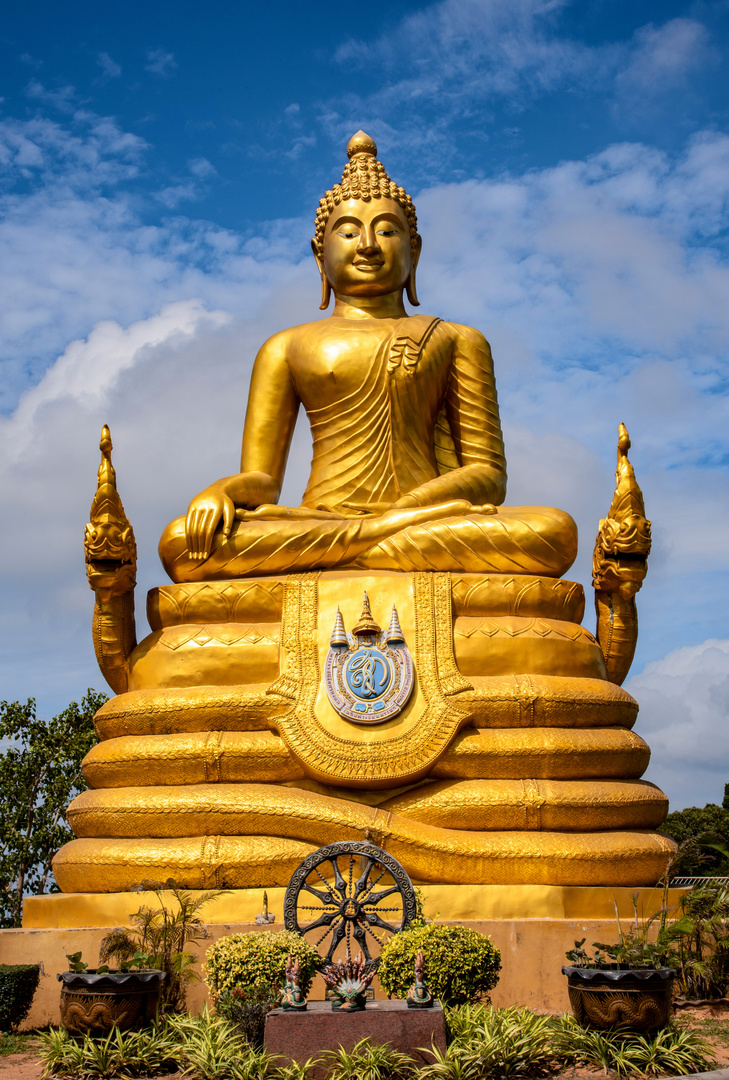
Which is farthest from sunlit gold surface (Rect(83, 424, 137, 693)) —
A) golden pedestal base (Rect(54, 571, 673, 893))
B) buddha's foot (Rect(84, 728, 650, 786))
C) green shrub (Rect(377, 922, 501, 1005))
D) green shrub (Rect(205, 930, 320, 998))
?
green shrub (Rect(377, 922, 501, 1005))

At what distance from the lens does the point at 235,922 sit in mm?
8688

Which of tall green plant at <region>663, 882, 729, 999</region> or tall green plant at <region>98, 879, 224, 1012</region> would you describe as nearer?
tall green plant at <region>98, 879, 224, 1012</region>

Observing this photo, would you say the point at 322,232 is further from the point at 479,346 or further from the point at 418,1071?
the point at 418,1071

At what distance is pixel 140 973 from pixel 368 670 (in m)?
3.45

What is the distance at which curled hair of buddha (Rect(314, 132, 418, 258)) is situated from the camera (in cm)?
1280

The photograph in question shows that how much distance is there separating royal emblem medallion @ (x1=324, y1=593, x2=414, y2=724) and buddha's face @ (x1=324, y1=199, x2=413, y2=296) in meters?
4.48

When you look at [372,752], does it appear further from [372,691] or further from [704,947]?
[704,947]

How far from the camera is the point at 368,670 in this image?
967 centimetres

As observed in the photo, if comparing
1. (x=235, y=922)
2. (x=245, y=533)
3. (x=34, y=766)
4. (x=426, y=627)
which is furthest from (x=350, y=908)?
(x=34, y=766)

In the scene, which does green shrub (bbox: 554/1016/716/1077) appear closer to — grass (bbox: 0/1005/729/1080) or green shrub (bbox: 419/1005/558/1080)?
grass (bbox: 0/1005/729/1080)

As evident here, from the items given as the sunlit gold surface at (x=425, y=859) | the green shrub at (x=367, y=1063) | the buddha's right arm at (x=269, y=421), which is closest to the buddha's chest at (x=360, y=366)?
the buddha's right arm at (x=269, y=421)

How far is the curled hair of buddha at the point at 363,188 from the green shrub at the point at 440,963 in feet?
28.4

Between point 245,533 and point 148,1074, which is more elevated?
point 245,533

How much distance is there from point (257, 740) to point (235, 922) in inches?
59.3
